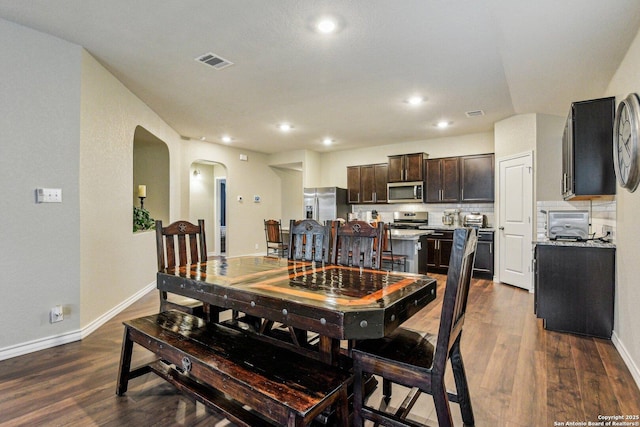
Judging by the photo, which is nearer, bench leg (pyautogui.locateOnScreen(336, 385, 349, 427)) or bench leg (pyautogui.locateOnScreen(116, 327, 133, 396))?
bench leg (pyautogui.locateOnScreen(336, 385, 349, 427))

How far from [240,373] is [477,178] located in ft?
18.5

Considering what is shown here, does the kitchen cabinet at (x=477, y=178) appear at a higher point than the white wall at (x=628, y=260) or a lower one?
higher

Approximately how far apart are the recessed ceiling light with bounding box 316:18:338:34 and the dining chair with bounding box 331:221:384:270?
1.57m

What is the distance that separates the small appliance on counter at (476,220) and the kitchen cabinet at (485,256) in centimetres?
34

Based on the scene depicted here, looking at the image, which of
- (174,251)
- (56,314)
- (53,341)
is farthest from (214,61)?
→ (53,341)

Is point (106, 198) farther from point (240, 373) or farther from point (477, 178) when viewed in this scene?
point (477, 178)

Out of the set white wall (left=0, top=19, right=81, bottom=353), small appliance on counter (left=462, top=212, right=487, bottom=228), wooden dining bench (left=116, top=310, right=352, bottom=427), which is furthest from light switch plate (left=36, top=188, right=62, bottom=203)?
small appliance on counter (left=462, top=212, right=487, bottom=228)

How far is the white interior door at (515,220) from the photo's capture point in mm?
4641

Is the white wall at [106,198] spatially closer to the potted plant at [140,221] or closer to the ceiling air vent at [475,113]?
the potted plant at [140,221]

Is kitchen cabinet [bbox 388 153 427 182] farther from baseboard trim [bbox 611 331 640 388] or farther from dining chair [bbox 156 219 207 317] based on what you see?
→ dining chair [bbox 156 219 207 317]

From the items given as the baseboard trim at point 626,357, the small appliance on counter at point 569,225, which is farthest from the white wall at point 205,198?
the baseboard trim at point 626,357

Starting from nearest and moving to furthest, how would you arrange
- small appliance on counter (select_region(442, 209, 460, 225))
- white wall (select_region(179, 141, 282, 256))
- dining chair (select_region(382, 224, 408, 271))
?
dining chair (select_region(382, 224, 408, 271))
small appliance on counter (select_region(442, 209, 460, 225))
white wall (select_region(179, 141, 282, 256))

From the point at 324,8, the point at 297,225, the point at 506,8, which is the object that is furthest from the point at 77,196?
the point at 506,8

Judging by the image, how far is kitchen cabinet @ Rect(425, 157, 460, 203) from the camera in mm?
6098
